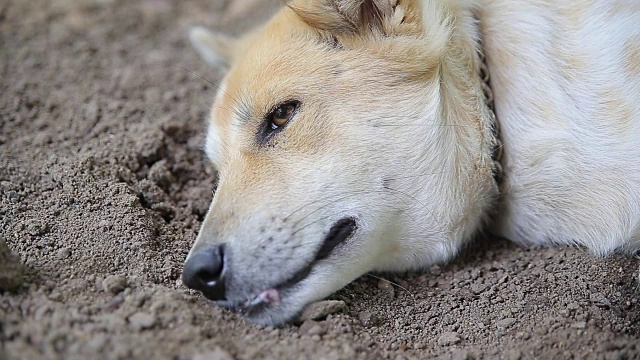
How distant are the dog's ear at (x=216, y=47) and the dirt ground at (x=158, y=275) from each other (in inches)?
12.7

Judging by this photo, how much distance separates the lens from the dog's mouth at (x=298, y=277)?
2682 millimetres

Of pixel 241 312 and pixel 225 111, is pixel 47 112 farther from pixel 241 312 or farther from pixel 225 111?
pixel 241 312

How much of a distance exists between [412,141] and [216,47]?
1.60 metres

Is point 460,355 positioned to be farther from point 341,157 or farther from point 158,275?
point 158,275

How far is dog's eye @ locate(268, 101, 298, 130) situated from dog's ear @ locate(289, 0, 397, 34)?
1.32 feet

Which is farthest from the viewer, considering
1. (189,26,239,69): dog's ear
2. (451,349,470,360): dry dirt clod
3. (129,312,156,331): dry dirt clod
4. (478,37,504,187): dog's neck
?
(189,26,239,69): dog's ear

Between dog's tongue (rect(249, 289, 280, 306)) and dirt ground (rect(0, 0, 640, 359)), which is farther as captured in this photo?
dog's tongue (rect(249, 289, 280, 306))

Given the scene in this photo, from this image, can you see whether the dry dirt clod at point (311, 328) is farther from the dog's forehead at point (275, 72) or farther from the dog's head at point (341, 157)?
the dog's forehead at point (275, 72)

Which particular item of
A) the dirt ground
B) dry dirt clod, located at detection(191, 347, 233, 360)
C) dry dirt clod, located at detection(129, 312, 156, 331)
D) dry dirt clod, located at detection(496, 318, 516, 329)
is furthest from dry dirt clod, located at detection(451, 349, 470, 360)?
dry dirt clod, located at detection(129, 312, 156, 331)

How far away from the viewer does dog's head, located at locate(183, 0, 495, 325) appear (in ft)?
8.84

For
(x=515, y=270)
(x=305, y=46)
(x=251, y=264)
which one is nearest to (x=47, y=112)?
(x=305, y=46)

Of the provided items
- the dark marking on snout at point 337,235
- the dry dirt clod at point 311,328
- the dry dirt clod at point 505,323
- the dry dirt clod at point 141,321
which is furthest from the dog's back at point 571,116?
the dry dirt clod at point 141,321

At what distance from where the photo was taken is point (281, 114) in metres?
2.99

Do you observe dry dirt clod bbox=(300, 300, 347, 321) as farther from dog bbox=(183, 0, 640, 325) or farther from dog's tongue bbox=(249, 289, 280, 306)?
dog's tongue bbox=(249, 289, 280, 306)
